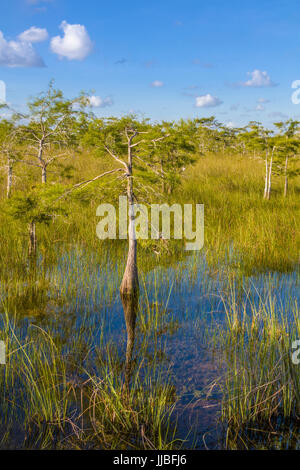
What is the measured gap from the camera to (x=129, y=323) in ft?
21.9

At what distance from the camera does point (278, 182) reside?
2197 cm

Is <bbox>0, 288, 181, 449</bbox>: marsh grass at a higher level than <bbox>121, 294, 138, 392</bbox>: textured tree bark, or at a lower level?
lower

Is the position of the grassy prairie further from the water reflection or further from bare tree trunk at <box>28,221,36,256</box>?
bare tree trunk at <box>28,221,36,256</box>

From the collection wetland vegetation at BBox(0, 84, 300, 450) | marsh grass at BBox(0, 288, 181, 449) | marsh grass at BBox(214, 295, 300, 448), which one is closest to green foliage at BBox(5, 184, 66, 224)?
wetland vegetation at BBox(0, 84, 300, 450)

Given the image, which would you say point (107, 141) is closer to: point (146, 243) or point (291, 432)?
point (146, 243)

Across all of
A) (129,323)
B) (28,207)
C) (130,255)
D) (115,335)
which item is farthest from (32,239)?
(115,335)

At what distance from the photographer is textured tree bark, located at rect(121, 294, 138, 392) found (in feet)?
16.7

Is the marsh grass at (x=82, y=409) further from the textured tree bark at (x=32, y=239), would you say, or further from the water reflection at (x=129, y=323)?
the textured tree bark at (x=32, y=239)

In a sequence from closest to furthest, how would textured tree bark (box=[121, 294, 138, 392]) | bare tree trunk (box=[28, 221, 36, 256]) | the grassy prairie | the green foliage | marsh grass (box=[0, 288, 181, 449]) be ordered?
1. marsh grass (box=[0, 288, 181, 449])
2. the grassy prairie
3. textured tree bark (box=[121, 294, 138, 392])
4. the green foliage
5. bare tree trunk (box=[28, 221, 36, 256])

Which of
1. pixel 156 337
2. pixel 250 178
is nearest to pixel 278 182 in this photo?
pixel 250 178

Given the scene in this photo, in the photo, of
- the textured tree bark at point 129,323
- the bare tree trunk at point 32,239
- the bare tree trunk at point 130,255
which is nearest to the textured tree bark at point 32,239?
the bare tree trunk at point 32,239

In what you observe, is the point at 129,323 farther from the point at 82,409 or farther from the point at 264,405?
the point at 264,405
